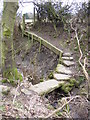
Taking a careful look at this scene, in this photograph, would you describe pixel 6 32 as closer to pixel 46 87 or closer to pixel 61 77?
pixel 46 87

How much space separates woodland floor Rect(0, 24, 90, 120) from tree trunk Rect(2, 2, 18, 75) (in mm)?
452

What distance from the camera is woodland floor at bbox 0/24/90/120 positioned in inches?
85.5

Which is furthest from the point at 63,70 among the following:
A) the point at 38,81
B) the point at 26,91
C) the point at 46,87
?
the point at 26,91

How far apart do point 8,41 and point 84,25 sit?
4101mm

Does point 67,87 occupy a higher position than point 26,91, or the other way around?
point 26,91

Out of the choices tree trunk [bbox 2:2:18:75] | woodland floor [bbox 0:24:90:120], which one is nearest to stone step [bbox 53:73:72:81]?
woodland floor [bbox 0:24:90:120]

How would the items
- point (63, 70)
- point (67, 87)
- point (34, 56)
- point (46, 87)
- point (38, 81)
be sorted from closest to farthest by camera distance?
point (46, 87) → point (67, 87) → point (38, 81) → point (63, 70) → point (34, 56)

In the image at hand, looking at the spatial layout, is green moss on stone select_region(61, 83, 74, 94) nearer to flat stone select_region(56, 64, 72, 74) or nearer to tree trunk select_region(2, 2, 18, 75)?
flat stone select_region(56, 64, 72, 74)

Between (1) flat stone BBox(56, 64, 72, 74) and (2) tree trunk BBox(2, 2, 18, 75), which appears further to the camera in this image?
(1) flat stone BBox(56, 64, 72, 74)

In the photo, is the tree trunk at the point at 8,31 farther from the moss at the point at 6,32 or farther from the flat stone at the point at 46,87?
the flat stone at the point at 46,87

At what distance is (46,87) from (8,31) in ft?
4.27

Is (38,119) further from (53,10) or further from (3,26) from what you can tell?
(53,10)

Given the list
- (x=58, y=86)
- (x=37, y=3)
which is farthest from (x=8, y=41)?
(x=37, y=3)

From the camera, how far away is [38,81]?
3.70 meters
